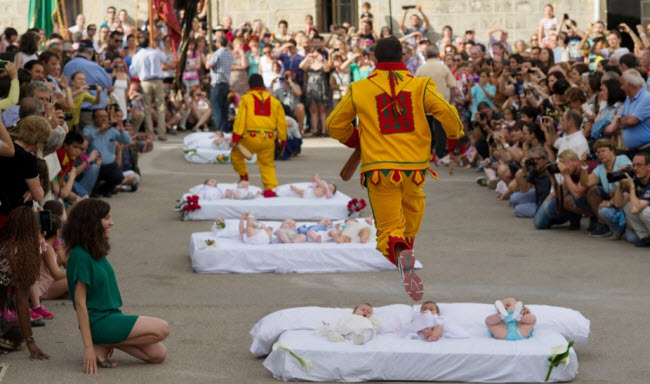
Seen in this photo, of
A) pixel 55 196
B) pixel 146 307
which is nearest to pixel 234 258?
pixel 146 307

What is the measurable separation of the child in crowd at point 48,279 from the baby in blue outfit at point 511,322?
3139 millimetres

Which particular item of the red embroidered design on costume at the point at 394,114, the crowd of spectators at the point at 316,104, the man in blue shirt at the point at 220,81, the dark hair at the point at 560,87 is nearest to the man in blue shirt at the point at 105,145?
the crowd of spectators at the point at 316,104

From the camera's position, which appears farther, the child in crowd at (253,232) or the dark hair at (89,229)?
the child in crowd at (253,232)

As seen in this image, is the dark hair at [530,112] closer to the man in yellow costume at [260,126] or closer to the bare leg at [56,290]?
the man in yellow costume at [260,126]

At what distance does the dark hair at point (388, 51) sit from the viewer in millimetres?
7984

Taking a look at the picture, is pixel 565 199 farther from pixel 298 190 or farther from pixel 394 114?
pixel 394 114

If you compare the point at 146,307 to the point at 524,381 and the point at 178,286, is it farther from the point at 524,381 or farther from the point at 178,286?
the point at 524,381

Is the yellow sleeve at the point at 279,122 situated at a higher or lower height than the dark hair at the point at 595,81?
lower

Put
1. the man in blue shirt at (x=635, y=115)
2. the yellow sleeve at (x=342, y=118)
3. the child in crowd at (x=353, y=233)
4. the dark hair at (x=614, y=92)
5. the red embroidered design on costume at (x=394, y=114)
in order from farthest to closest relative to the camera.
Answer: the dark hair at (x=614, y=92) < the man in blue shirt at (x=635, y=115) < the child in crowd at (x=353, y=233) < the yellow sleeve at (x=342, y=118) < the red embroidered design on costume at (x=394, y=114)

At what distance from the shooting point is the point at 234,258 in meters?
10.4

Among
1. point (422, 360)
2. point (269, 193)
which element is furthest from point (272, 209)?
point (422, 360)

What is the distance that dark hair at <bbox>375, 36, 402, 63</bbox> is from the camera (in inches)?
314

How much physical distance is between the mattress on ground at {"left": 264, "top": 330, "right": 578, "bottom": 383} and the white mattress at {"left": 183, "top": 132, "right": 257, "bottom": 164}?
1284 centimetres

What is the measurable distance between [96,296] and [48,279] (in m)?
1.97
